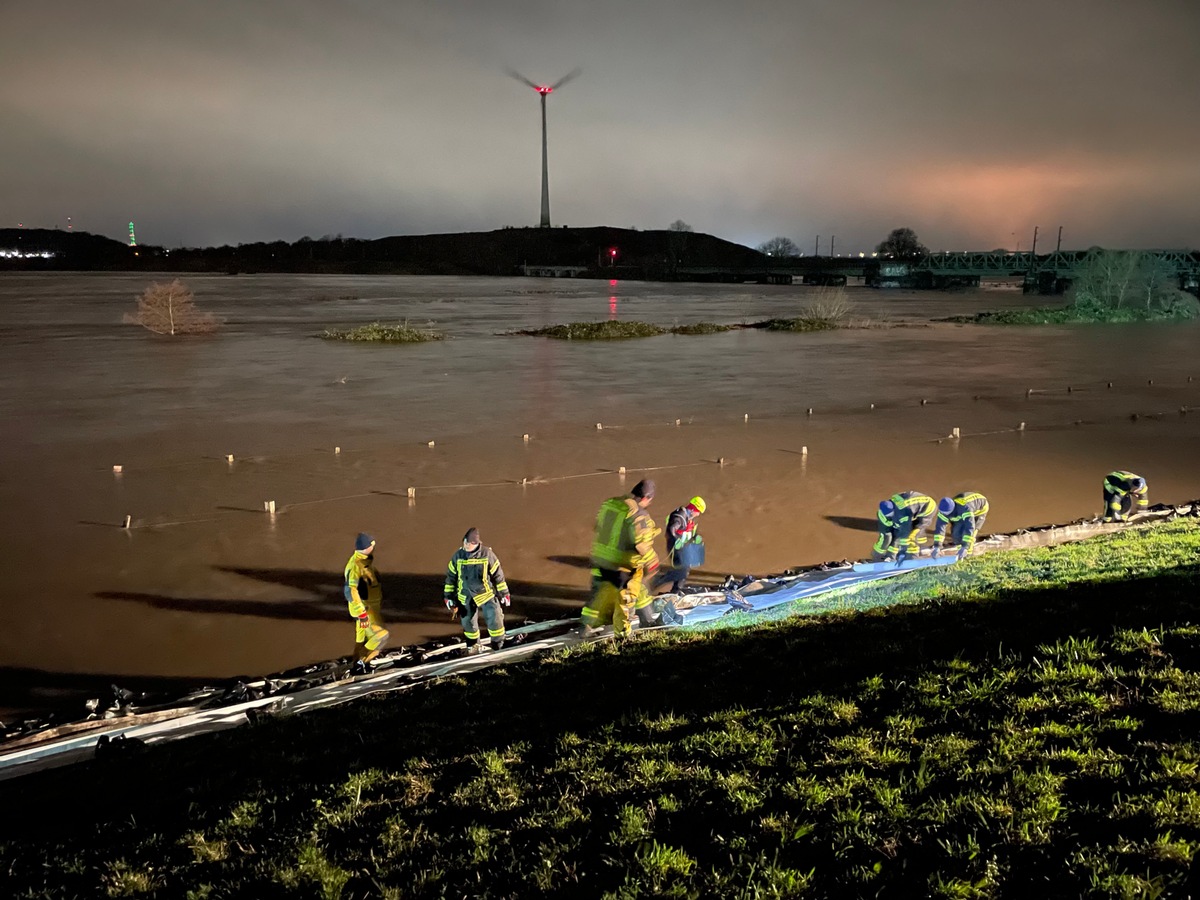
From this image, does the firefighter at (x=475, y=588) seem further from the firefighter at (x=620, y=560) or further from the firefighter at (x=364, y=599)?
the firefighter at (x=620, y=560)

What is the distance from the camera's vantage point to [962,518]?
1172cm

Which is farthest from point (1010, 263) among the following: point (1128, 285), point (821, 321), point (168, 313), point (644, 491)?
Result: point (644, 491)

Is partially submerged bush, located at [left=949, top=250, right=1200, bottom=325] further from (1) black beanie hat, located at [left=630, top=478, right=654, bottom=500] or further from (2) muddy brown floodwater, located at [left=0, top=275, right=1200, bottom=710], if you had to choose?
(1) black beanie hat, located at [left=630, top=478, right=654, bottom=500]

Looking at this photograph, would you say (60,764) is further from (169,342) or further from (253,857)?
(169,342)

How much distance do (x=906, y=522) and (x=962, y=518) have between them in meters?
1.04

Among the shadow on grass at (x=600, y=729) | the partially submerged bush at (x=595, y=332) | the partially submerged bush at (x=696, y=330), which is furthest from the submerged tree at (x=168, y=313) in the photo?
the shadow on grass at (x=600, y=729)

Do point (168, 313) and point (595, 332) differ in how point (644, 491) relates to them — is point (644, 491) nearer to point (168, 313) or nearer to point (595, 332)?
point (595, 332)

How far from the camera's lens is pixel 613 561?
8445 millimetres

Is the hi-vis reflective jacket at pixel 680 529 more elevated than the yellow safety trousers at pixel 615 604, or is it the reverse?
the hi-vis reflective jacket at pixel 680 529

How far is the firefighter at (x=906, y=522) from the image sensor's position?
11.4 m

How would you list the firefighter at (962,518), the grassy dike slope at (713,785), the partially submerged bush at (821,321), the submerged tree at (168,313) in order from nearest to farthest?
the grassy dike slope at (713,785)
the firefighter at (962,518)
the submerged tree at (168,313)
the partially submerged bush at (821,321)

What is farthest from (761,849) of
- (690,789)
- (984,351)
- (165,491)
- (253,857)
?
(984,351)

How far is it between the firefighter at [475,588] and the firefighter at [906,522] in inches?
236

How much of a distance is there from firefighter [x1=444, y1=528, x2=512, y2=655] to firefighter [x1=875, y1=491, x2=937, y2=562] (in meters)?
5.99
